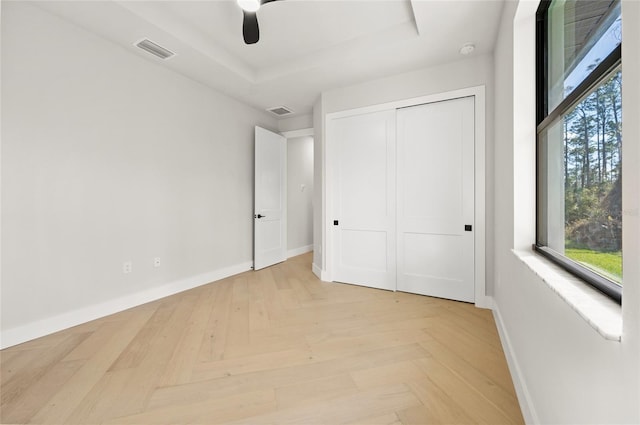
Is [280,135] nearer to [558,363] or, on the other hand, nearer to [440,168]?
[440,168]

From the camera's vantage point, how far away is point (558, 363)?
95 centimetres

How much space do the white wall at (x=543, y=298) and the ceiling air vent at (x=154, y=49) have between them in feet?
9.90

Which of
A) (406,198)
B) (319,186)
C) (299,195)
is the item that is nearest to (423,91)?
(406,198)

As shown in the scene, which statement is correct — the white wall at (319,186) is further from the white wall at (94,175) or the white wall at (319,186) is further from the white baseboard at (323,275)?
the white wall at (94,175)

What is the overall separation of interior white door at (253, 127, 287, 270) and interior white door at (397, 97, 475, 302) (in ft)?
7.18

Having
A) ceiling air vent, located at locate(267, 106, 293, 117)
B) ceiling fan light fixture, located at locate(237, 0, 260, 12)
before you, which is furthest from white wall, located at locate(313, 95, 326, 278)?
ceiling fan light fixture, located at locate(237, 0, 260, 12)

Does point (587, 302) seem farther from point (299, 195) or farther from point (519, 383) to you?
point (299, 195)

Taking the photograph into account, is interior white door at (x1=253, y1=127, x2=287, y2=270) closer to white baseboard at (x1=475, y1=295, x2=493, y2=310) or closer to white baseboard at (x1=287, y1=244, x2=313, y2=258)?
white baseboard at (x1=287, y1=244, x2=313, y2=258)

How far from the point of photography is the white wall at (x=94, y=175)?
207cm

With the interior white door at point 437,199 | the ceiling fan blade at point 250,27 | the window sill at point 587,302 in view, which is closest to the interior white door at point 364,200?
the interior white door at point 437,199

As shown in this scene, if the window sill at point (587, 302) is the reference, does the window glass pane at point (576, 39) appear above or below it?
above

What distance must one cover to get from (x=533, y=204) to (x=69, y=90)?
12.1 feet

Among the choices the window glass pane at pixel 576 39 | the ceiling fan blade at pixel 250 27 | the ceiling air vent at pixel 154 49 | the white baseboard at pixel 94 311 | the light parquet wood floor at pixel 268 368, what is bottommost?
the light parquet wood floor at pixel 268 368

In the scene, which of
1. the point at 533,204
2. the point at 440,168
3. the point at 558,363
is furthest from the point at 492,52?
the point at 558,363
